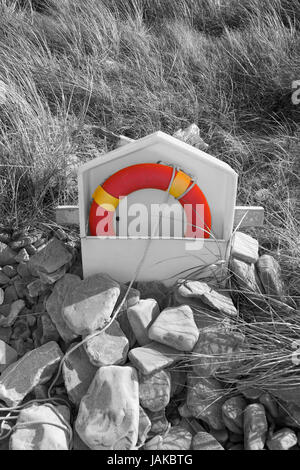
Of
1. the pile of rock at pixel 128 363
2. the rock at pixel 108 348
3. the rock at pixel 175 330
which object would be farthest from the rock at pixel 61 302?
the rock at pixel 175 330

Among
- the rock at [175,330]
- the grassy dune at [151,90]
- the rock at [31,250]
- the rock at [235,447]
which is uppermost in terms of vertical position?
the grassy dune at [151,90]

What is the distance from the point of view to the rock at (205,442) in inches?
70.3

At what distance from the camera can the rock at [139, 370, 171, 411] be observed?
1.86 metres

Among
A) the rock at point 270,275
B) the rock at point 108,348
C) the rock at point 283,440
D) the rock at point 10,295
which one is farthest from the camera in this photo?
the rock at point 10,295

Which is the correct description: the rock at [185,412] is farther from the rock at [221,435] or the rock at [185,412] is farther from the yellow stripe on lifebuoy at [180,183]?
the yellow stripe on lifebuoy at [180,183]

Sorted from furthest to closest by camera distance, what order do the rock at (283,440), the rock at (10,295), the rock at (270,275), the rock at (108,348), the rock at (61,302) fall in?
the rock at (10,295)
the rock at (270,275)
the rock at (61,302)
the rock at (108,348)
the rock at (283,440)

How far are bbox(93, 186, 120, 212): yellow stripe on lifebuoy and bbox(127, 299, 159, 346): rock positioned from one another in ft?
1.40

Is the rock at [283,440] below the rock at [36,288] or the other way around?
below

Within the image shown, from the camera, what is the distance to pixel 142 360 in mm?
1905

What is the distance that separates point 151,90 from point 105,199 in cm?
153

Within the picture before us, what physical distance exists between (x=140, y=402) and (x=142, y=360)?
0.49ft

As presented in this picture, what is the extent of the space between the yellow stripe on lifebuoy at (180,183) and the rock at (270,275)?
1.58ft

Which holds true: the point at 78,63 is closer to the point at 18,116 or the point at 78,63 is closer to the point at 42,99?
the point at 42,99
